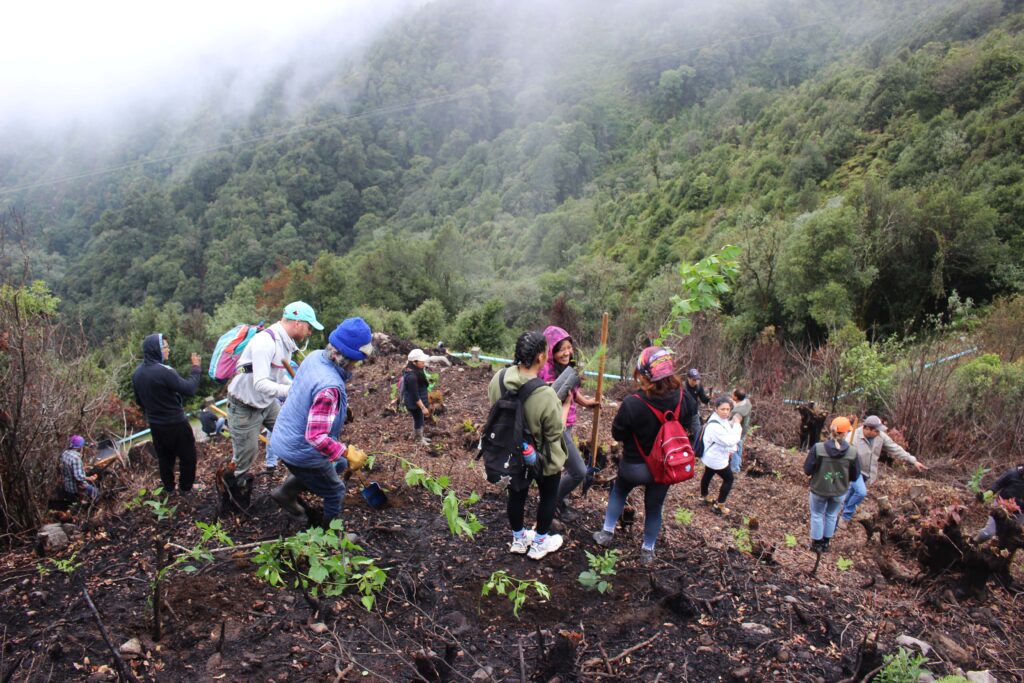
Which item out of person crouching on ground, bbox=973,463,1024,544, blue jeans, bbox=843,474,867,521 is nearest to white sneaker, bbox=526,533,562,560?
blue jeans, bbox=843,474,867,521

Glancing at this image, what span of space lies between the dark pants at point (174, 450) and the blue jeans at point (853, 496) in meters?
5.84

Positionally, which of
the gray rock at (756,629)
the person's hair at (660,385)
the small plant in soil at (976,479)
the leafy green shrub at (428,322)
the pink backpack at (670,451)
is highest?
the person's hair at (660,385)

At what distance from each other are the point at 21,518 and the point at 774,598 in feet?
17.6

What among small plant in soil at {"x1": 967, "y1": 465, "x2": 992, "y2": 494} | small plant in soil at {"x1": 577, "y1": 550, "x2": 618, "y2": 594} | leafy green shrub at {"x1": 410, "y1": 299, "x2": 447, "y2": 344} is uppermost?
small plant in soil at {"x1": 577, "y1": 550, "x2": 618, "y2": 594}

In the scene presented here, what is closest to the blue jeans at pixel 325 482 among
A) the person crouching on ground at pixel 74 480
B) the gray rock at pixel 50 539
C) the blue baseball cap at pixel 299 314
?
the blue baseball cap at pixel 299 314

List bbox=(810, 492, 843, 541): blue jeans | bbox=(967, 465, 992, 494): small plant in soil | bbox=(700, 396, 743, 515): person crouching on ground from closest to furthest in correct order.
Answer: bbox=(810, 492, 843, 541): blue jeans < bbox=(700, 396, 743, 515): person crouching on ground < bbox=(967, 465, 992, 494): small plant in soil

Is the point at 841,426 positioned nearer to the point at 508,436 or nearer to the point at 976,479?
the point at 508,436

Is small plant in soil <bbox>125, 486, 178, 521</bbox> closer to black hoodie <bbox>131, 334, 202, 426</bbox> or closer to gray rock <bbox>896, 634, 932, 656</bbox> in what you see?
black hoodie <bbox>131, 334, 202, 426</bbox>

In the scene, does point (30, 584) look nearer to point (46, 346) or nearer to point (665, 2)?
point (46, 346)

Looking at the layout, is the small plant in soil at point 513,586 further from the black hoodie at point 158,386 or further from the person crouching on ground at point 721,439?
the person crouching on ground at point 721,439

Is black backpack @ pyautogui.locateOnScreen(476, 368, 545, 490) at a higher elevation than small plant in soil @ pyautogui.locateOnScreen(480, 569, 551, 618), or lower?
higher

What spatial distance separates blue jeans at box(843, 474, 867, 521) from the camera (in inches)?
217

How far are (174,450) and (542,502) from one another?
3.09 metres

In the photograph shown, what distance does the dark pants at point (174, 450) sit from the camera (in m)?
4.52
